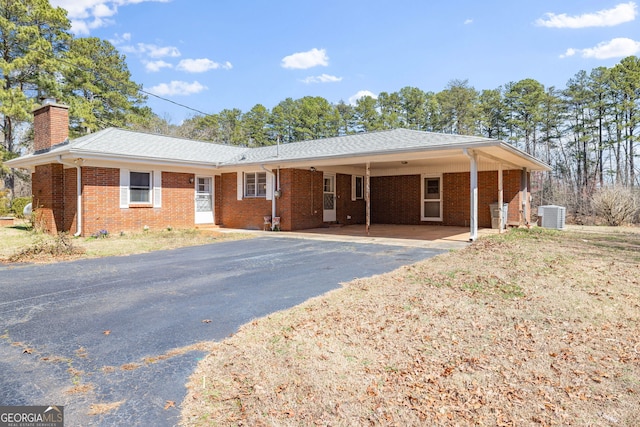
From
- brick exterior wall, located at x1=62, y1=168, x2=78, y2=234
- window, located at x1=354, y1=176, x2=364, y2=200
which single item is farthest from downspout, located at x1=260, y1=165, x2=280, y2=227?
brick exterior wall, located at x1=62, y1=168, x2=78, y2=234

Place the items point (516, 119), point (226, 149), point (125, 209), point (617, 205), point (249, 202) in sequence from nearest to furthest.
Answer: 1. point (125, 209)
2. point (249, 202)
3. point (617, 205)
4. point (226, 149)
5. point (516, 119)

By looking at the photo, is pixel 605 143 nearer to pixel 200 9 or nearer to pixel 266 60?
pixel 266 60

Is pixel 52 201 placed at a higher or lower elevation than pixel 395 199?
lower

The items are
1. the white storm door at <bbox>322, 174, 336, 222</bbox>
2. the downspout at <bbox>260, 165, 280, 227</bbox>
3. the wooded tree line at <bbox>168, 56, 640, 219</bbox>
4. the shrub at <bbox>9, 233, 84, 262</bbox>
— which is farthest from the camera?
the wooded tree line at <bbox>168, 56, 640, 219</bbox>

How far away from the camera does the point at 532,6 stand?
11.2 m

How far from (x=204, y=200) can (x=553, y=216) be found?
1468 cm

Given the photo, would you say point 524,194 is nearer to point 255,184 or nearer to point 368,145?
point 368,145

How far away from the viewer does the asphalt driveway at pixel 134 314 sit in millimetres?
2650

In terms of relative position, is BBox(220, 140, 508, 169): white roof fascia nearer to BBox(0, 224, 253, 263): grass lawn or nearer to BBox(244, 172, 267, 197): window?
BBox(244, 172, 267, 197): window

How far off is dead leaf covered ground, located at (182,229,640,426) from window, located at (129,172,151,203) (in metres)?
10.6

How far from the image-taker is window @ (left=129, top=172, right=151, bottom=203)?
13.3 meters

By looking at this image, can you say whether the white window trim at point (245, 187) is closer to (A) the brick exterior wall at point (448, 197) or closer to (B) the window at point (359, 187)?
(B) the window at point (359, 187)

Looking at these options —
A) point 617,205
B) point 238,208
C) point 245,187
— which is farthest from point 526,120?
point 238,208

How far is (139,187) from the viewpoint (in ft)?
44.4
